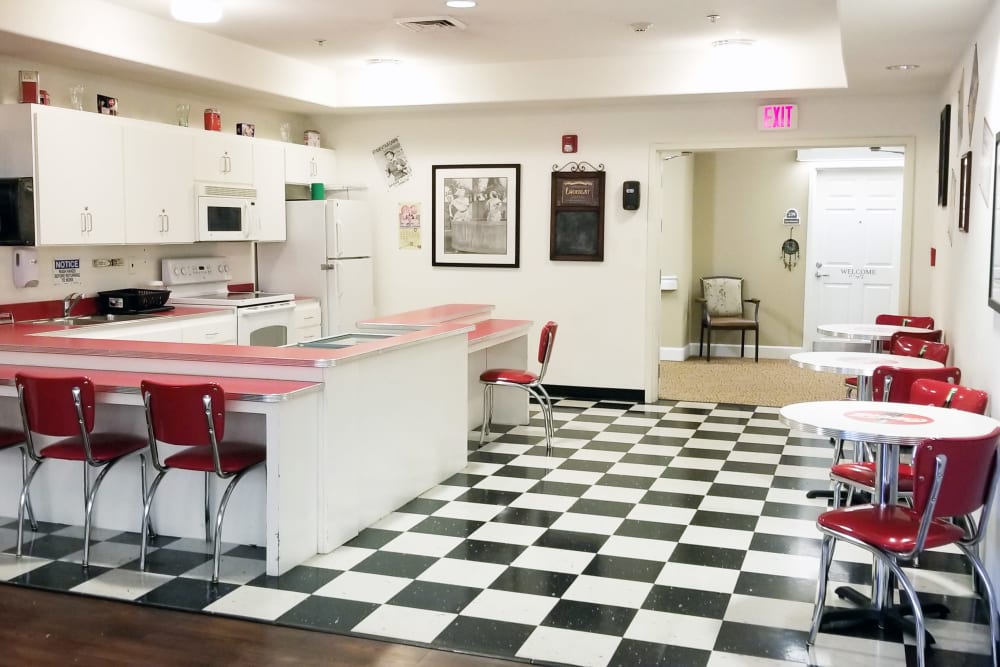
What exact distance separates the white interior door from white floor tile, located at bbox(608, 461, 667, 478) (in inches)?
215

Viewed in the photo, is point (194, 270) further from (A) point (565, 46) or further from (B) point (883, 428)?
(B) point (883, 428)

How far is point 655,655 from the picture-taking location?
10.6ft

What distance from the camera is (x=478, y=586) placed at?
386 centimetres

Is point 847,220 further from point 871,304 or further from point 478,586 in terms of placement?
point 478,586

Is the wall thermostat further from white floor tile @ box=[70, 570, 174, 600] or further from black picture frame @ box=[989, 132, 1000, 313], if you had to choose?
white floor tile @ box=[70, 570, 174, 600]

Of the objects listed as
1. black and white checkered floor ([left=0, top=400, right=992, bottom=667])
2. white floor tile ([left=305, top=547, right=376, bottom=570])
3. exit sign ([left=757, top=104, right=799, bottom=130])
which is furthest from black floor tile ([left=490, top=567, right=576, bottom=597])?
exit sign ([left=757, top=104, right=799, bottom=130])

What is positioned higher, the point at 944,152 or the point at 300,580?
the point at 944,152

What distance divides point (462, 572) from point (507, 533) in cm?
56

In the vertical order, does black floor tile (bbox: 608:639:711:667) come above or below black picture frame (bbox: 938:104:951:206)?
below

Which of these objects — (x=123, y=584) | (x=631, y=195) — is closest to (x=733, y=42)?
(x=631, y=195)

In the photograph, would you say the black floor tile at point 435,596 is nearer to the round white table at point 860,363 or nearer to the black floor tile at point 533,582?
the black floor tile at point 533,582

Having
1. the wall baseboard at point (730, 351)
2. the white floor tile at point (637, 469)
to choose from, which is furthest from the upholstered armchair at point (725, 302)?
the white floor tile at point (637, 469)

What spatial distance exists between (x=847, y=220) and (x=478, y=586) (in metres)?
8.13

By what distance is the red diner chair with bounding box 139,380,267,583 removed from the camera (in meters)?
3.76
